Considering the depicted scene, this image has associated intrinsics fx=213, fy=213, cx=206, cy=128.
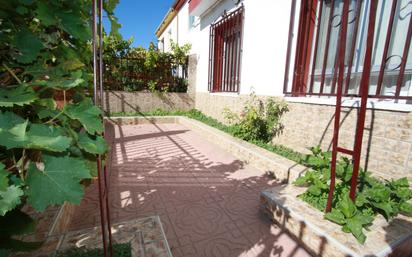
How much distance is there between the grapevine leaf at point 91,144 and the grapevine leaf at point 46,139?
0.11 meters

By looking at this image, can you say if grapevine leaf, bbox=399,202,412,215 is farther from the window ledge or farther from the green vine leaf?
the green vine leaf

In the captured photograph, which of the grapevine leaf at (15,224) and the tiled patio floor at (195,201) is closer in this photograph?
the grapevine leaf at (15,224)

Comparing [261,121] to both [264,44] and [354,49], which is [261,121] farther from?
[354,49]

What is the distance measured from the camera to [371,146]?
292 cm

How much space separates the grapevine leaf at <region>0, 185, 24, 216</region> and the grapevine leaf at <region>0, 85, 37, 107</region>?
0.73 ft

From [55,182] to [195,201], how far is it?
2548 mm

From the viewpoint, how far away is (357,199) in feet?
6.92

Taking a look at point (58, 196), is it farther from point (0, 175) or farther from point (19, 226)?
point (19, 226)

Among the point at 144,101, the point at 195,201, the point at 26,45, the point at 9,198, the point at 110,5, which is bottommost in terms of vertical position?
the point at 195,201

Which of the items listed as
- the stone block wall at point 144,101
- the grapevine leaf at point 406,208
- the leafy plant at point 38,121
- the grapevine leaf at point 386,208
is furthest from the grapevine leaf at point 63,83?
the stone block wall at point 144,101

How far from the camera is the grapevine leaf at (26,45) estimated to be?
0.73 meters

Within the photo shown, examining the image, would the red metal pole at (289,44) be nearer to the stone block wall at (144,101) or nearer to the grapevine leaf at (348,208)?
the grapevine leaf at (348,208)

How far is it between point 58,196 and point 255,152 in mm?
3895

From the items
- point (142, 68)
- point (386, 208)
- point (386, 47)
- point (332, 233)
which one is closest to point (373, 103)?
point (386, 47)
